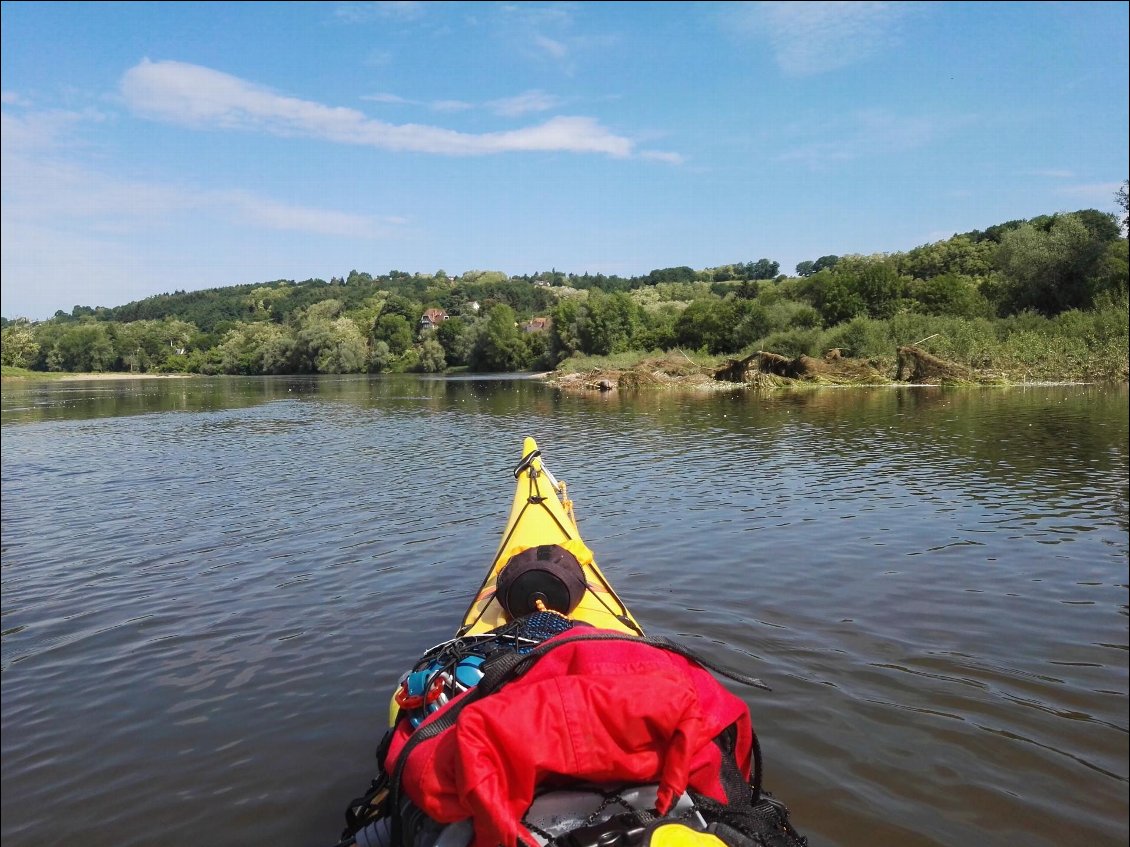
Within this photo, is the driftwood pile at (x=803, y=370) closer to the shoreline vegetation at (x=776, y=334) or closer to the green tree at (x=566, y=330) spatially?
the shoreline vegetation at (x=776, y=334)

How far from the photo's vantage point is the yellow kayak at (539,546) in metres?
5.22

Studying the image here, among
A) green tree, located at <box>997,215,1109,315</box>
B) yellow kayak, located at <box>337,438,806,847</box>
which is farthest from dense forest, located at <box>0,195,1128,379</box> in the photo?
yellow kayak, located at <box>337,438,806,847</box>

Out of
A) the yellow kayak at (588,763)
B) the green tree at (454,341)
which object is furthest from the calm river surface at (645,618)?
the green tree at (454,341)

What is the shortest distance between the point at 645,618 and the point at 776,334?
141ft

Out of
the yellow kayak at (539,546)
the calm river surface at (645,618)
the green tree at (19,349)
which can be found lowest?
the calm river surface at (645,618)

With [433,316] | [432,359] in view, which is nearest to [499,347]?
[432,359]

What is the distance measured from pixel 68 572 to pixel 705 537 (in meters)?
8.02

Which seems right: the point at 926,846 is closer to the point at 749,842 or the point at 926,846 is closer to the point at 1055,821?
the point at 1055,821

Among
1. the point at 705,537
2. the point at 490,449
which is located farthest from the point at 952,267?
the point at 705,537

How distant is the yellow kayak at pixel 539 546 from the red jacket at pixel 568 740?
190cm

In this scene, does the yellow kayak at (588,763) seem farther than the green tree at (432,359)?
No

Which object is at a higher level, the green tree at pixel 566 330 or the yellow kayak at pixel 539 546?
the green tree at pixel 566 330

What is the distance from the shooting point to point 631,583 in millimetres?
8430

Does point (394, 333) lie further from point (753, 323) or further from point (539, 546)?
point (539, 546)
